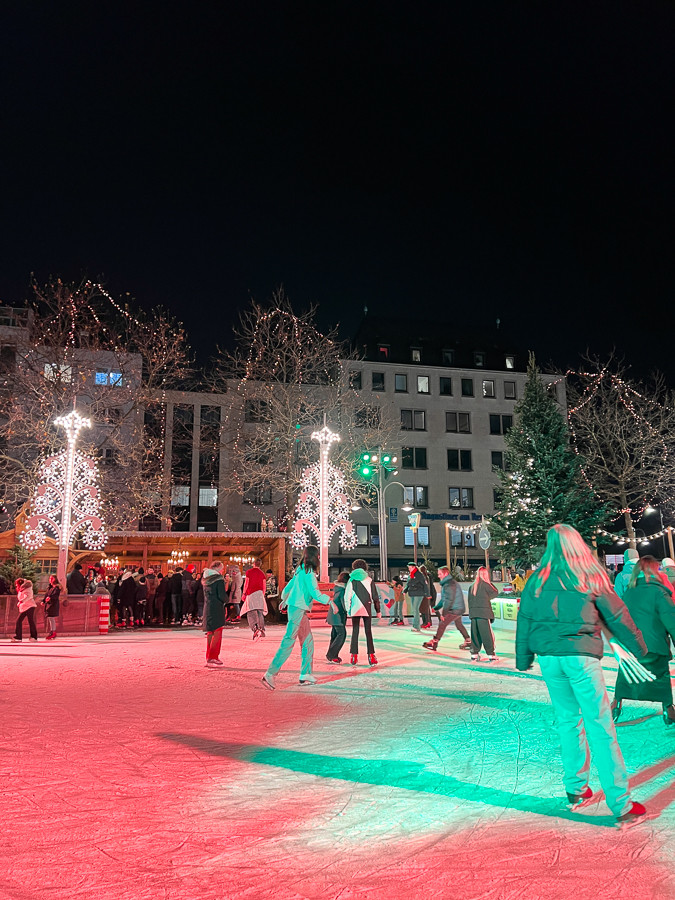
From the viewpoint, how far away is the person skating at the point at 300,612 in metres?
8.56

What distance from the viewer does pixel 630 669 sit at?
634cm

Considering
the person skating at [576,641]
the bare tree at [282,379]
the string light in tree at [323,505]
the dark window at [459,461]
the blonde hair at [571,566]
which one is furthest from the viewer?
the dark window at [459,461]

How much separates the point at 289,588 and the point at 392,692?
6.14 feet

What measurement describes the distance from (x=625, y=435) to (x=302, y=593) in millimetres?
29876

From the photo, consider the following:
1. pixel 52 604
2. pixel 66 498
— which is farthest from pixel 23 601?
pixel 66 498

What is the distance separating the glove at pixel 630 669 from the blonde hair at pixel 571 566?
180 centimetres

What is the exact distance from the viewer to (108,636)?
17.4 m

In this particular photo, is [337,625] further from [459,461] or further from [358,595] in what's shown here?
[459,461]

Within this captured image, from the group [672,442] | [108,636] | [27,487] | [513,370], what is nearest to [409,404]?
[513,370]

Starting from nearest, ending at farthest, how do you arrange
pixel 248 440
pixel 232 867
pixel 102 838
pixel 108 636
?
pixel 232 867, pixel 102 838, pixel 108 636, pixel 248 440

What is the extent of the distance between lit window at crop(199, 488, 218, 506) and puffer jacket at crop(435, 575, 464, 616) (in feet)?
110

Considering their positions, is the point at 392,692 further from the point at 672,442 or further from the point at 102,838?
the point at 672,442

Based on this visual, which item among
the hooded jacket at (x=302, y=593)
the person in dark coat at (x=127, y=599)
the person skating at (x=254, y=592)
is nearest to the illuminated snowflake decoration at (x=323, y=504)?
the person in dark coat at (x=127, y=599)

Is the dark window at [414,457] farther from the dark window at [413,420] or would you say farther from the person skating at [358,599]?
the person skating at [358,599]
